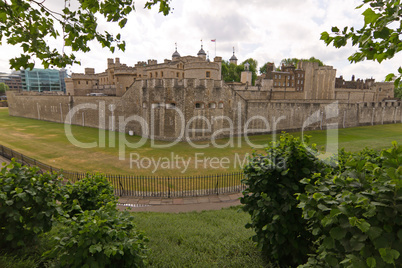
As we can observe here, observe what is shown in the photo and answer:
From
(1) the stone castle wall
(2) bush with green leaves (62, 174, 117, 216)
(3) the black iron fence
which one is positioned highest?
(1) the stone castle wall

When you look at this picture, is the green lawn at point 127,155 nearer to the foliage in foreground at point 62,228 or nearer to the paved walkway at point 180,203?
the paved walkway at point 180,203

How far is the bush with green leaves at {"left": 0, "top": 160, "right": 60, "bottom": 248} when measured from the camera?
4.00 meters

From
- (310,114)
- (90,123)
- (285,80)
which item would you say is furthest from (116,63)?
(310,114)

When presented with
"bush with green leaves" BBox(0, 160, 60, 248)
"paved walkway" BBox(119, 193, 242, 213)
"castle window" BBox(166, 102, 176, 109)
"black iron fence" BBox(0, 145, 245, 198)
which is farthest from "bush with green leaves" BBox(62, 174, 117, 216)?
"castle window" BBox(166, 102, 176, 109)

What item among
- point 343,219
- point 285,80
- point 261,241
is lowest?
point 261,241

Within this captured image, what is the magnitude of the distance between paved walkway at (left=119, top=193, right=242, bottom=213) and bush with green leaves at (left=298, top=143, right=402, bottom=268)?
784 cm

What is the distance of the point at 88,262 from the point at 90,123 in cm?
3508

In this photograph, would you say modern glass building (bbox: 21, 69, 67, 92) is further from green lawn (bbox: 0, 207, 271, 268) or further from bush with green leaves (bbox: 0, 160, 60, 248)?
bush with green leaves (bbox: 0, 160, 60, 248)

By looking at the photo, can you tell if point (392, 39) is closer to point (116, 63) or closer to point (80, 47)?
point (80, 47)

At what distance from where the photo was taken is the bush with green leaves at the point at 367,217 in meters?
2.36

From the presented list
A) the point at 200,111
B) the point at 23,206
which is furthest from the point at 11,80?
the point at 23,206

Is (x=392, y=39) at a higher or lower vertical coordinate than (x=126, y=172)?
higher

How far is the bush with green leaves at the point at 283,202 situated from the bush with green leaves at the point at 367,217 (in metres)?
1.55

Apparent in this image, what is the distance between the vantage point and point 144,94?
25.8 metres
